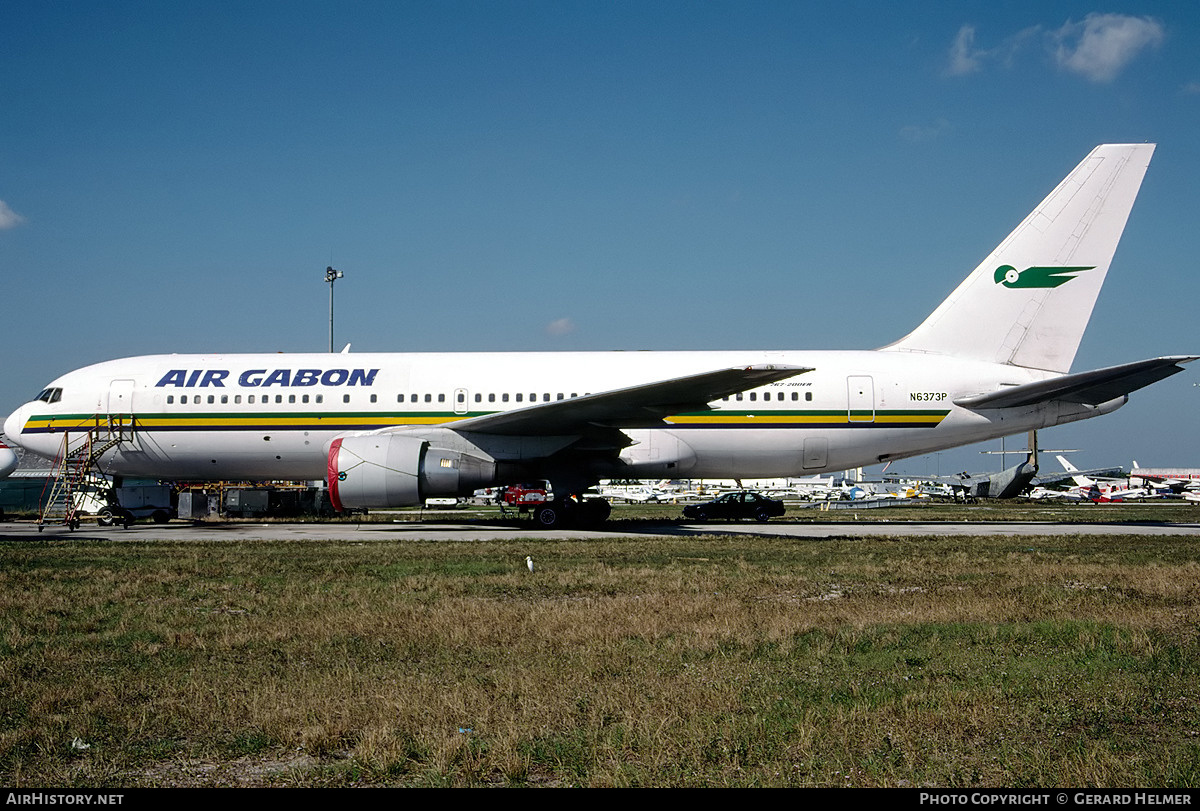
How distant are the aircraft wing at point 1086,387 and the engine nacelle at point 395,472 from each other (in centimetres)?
1147

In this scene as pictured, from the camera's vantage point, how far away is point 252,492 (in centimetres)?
2869

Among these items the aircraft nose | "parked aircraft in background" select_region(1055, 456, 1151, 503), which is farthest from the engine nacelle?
"parked aircraft in background" select_region(1055, 456, 1151, 503)

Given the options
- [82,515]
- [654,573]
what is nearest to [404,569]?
[654,573]

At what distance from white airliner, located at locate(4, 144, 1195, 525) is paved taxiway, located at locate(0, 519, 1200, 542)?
1.33m

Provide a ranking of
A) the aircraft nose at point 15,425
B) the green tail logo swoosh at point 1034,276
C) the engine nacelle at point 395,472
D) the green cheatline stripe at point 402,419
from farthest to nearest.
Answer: the aircraft nose at point 15,425, the green tail logo swoosh at point 1034,276, the green cheatline stripe at point 402,419, the engine nacelle at point 395,472

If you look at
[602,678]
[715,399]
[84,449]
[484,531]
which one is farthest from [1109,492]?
[602,678]

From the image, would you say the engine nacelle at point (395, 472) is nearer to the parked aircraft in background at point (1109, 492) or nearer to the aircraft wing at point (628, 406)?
the aircraft wing at point (628, 406)

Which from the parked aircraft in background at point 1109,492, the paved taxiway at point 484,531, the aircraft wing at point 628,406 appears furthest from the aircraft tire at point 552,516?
the parked aircraft in background at point 1109,492

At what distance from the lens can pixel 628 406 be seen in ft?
61.5

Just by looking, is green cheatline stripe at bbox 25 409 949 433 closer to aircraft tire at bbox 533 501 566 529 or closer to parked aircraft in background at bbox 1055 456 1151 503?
aircraft tire at bbox 533 501 566 529

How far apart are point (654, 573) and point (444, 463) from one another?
8487mm

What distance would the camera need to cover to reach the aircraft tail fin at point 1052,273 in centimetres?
2091

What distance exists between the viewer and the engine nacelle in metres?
18.5
